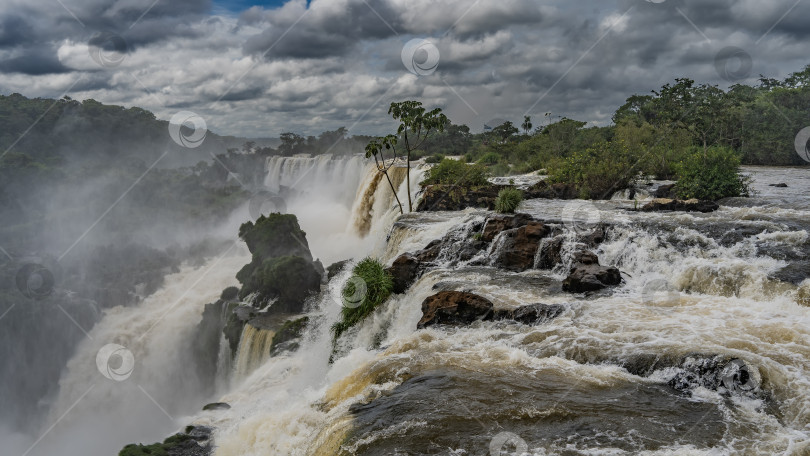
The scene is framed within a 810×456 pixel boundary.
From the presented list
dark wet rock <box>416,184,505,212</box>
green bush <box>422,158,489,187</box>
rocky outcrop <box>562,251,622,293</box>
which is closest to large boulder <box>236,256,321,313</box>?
dark wet rock <box>416,184,505,212</box>

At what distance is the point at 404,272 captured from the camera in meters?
14.2

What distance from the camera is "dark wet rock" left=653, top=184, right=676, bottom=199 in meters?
21.1

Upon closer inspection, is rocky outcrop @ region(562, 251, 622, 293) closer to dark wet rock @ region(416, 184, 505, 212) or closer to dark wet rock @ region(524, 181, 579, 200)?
dark wet rock @ region(416, 184, 505, 212)

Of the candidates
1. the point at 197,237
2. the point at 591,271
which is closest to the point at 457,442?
the point at 591,271

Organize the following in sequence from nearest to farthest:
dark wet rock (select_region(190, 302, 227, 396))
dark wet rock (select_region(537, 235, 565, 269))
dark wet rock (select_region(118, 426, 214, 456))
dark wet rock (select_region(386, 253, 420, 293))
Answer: dark wet rock (select_region(118, 426, 214, 456)) → dark wet rock (select_region(386, 253, 420, 293)) → dark wet rock (select_region(537, 235, 565, 269)) → dark wet rock (select_region(190, 302, 227, 396))

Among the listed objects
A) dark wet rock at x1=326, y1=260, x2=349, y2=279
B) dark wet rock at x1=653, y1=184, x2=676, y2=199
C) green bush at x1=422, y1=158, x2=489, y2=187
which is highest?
green bush at x1=422, y1=158, x2=489, y2=187

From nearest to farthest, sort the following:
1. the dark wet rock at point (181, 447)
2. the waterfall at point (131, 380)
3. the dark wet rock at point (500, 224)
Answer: the dark wet rock at point (181, 447), the dark wet rock at point (500, 224), the waterfall at point (131, 380)

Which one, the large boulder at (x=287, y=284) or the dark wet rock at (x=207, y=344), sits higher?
the large boulder at (x=287, y=284)

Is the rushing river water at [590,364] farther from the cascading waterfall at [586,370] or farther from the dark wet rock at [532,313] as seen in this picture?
the dark wet rock at [532,313]

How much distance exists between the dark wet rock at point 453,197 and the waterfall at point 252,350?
9.79 meters

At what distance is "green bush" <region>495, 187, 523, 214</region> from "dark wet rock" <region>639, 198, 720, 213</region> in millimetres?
4594

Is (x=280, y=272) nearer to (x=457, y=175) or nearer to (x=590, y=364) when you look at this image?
(x=457, y=175)

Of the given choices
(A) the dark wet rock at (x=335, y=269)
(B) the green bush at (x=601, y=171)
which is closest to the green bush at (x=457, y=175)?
(B) the green bush at (x=601, y=171)

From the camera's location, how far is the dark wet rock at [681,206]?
56.0 ft
